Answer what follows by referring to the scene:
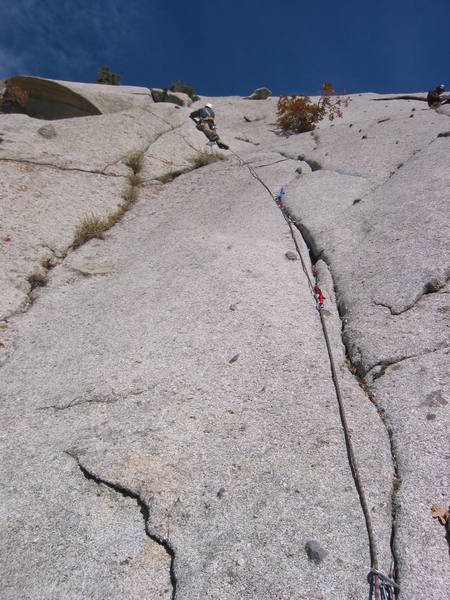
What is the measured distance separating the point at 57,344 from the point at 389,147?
4.85 meters

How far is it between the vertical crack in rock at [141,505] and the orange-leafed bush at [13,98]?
9151 millimetres

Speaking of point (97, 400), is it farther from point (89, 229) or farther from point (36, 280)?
point (89, 229)

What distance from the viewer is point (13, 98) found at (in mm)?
8914

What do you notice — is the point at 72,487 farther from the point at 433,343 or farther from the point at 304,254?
the point at 304,254

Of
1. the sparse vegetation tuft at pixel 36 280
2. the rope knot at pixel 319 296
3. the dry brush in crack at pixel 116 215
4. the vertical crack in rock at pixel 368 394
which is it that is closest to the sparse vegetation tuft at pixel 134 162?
the dry brush in crack at pixel 116 215

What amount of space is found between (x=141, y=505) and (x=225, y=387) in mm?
837

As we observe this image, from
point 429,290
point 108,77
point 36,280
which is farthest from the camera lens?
point 108,77

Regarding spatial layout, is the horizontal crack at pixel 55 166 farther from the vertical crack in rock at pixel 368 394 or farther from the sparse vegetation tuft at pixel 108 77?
the sparse vegetation tuft at pixel 108 77

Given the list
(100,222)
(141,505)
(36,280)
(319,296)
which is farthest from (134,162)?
(141,505)

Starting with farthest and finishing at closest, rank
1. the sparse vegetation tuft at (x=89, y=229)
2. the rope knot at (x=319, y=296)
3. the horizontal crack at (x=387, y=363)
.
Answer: the sparse vegetation tuft at (x=89, y=229) < the rope knot at (x=319, y=296) < the horizontal crack at (x=387, y=363)

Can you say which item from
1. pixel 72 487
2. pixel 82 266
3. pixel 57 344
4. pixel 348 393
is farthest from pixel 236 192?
pixel 72 487

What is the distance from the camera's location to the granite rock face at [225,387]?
5.71ft

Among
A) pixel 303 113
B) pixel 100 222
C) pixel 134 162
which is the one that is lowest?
pixel 100 222

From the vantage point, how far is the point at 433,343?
2.54 metres
